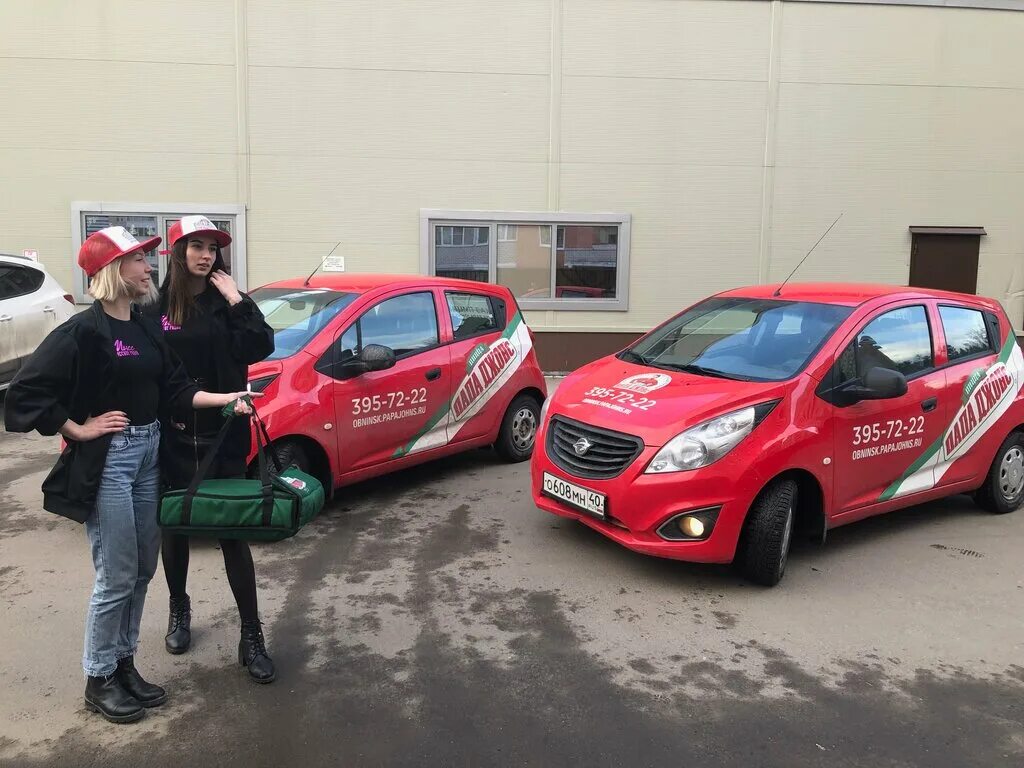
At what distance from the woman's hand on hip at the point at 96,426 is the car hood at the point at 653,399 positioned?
2.45 meters

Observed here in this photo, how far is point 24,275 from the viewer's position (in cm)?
868

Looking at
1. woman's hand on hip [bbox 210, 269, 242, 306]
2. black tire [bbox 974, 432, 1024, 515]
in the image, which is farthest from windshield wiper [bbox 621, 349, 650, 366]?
woman's hand on hip [bbox 210, 269, 242, 306]

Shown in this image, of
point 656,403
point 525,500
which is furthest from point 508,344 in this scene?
point 656,403

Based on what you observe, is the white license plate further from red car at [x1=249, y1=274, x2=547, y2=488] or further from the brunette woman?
the brunette woman

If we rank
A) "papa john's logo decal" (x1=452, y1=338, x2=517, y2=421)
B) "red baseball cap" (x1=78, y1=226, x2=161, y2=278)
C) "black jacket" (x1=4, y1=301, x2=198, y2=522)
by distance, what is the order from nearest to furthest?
"black jacket" (x1=4, y1=301, x2=198, y2=522)
"red baseball cap" (x1=78, y1=226, x2=161, y2=278)
"papa john's logo decal" (x1=452, y1=338, x2=517, y2=421)

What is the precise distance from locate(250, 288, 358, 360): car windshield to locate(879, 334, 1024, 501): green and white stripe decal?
12.1 ft

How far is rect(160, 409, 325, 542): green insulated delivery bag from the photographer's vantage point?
296cm

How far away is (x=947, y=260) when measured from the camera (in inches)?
465

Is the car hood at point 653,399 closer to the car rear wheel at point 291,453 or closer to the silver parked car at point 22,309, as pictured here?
the car rear wheel at point 291,453

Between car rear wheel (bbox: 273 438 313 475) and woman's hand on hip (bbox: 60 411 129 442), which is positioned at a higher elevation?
woman's hand on hip (bbox: 60 411 129 442)

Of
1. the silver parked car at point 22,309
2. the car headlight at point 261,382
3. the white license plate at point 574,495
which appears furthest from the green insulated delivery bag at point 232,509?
the silver parked car at point 22,309

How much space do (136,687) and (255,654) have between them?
1.46 ft

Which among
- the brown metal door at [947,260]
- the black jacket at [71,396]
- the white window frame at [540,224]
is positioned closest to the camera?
the black jacket at [71,396]

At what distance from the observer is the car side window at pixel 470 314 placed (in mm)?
6340
